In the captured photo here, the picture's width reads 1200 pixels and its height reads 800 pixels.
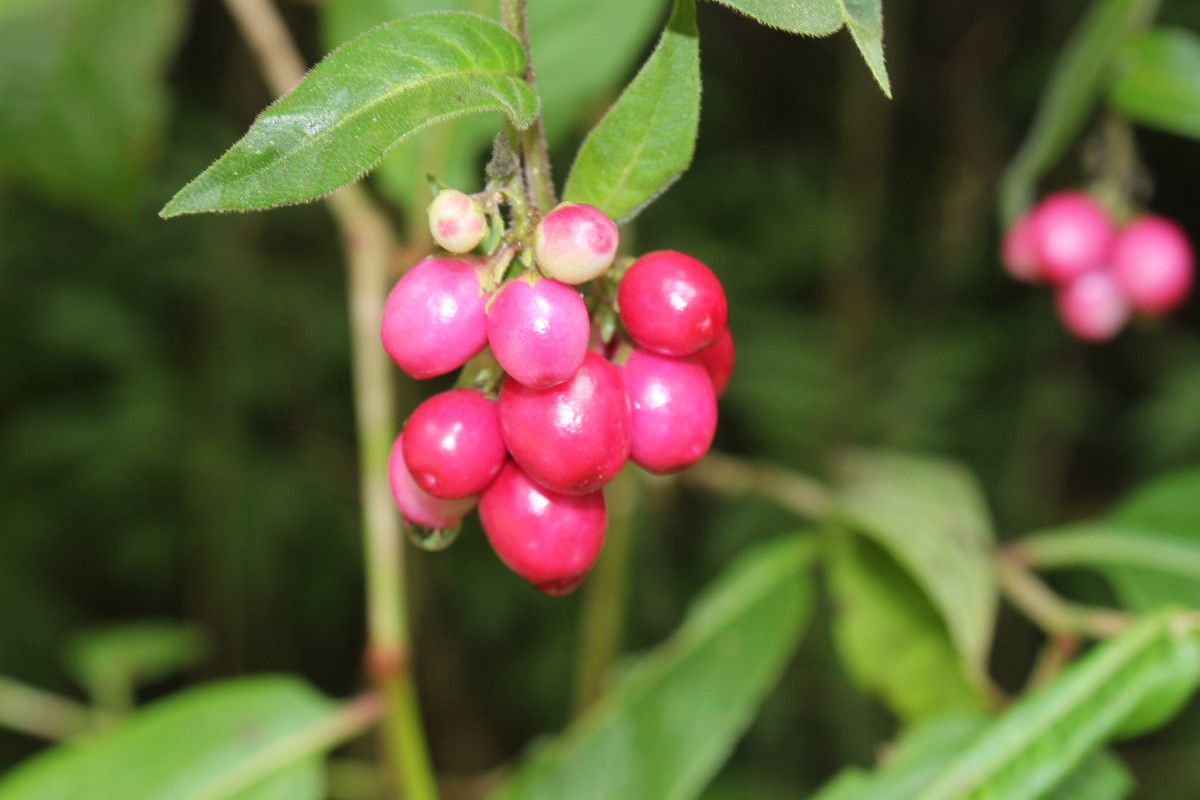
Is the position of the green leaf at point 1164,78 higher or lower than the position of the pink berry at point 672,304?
lower

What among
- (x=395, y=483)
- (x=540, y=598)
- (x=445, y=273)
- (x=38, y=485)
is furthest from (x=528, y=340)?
(x=38, y=485)

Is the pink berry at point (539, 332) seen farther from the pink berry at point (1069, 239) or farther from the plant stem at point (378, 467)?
the pink berry at point (1069, 239)

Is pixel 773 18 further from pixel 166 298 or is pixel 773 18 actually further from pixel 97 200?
pixel 166 298

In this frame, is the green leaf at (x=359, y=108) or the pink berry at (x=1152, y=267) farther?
the pink berry at (x=1152, y=267)

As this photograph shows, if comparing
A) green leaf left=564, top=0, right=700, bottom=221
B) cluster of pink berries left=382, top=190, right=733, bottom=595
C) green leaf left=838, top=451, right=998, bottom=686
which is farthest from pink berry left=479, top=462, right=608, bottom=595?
green leaf left=838, top=451, right=998, bottom=686

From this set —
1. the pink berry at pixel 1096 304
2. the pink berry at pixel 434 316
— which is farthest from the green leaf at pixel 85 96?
the pink berry at pixel 1096 304

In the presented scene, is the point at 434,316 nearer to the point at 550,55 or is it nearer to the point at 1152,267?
the point at 550,55
